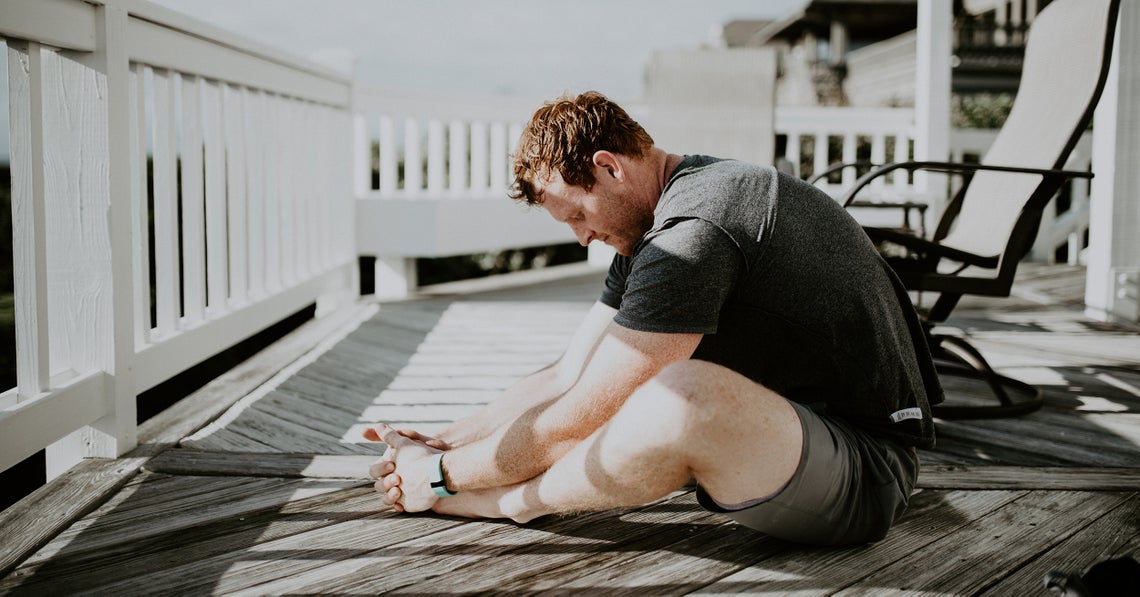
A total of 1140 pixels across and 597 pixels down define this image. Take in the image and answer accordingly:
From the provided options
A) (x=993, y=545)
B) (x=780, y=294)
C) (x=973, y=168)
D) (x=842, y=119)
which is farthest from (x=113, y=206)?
(x=842, y=119)

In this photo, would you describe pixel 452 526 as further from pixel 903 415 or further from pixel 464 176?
pixel 464 176

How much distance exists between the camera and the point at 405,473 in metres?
1.82

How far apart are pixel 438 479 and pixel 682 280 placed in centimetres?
64

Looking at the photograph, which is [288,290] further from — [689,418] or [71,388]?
[689,418]

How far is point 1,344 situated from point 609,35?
47.3 meters

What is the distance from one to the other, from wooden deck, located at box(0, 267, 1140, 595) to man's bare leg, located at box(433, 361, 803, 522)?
171 millimetres

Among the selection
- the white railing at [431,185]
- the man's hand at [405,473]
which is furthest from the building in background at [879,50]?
the man's hand at [405,473]

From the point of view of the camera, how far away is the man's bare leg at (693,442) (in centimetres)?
142

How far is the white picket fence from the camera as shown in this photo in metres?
1.94

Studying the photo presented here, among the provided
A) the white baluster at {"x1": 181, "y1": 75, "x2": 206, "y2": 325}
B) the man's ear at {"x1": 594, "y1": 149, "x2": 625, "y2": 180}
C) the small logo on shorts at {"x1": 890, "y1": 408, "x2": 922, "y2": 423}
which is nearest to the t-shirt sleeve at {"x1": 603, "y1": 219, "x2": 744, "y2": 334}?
the man's ear at {"x1": 594, "y1": 149, "x2": 625, "y2": 180}

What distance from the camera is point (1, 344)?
3518 mm

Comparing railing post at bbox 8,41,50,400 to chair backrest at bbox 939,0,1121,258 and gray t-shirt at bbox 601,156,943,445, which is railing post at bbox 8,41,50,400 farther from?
chair backrest at bbox 939,0,1121,258

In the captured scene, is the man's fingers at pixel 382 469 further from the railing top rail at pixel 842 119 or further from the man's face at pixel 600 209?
the railing top rail at pixel 842 119

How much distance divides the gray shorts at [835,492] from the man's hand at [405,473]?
536 millimetres
